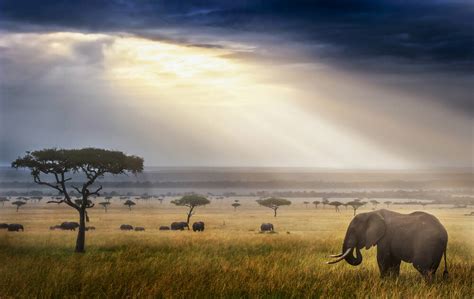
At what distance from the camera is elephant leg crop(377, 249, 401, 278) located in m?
14.6

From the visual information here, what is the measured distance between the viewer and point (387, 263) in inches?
581

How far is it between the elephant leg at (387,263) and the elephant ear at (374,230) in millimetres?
355

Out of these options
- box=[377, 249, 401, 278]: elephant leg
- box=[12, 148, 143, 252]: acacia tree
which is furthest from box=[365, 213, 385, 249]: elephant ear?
box=[12, 148, 143, 252]: acacia tree

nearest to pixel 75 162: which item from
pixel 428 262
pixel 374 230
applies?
pixel 374 230

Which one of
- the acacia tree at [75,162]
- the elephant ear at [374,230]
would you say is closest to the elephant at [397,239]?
the elephant ear at [374,230]

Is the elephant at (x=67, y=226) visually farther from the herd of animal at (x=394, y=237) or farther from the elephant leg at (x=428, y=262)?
the elephant leg at (x=428, y=262)

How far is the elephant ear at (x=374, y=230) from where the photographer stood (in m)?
14.7

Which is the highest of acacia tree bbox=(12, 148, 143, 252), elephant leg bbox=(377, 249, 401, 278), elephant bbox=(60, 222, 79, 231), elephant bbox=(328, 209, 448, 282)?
acacia tree bbox=(12, 148, 143, 252)

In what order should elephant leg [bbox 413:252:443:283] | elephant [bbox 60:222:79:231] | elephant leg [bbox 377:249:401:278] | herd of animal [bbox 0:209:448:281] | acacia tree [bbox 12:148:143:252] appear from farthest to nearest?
elephant [bbox 60:222:79:231]
acacia tree [bbox 12:148:143:252]
elephant leg [bbox 377:249:401:278]
herd of animal [bbox 0:209:448:281]
elephant leg [bbox 413:252:443:283]

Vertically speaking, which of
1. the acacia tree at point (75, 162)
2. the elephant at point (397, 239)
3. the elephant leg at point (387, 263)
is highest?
the acacia tree at point (75, 162)

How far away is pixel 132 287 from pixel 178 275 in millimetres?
2029

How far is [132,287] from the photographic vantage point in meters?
10.8

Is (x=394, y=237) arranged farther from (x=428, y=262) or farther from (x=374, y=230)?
(x=428, y=262)

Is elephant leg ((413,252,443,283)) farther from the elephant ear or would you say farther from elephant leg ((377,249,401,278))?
the elephant ear
